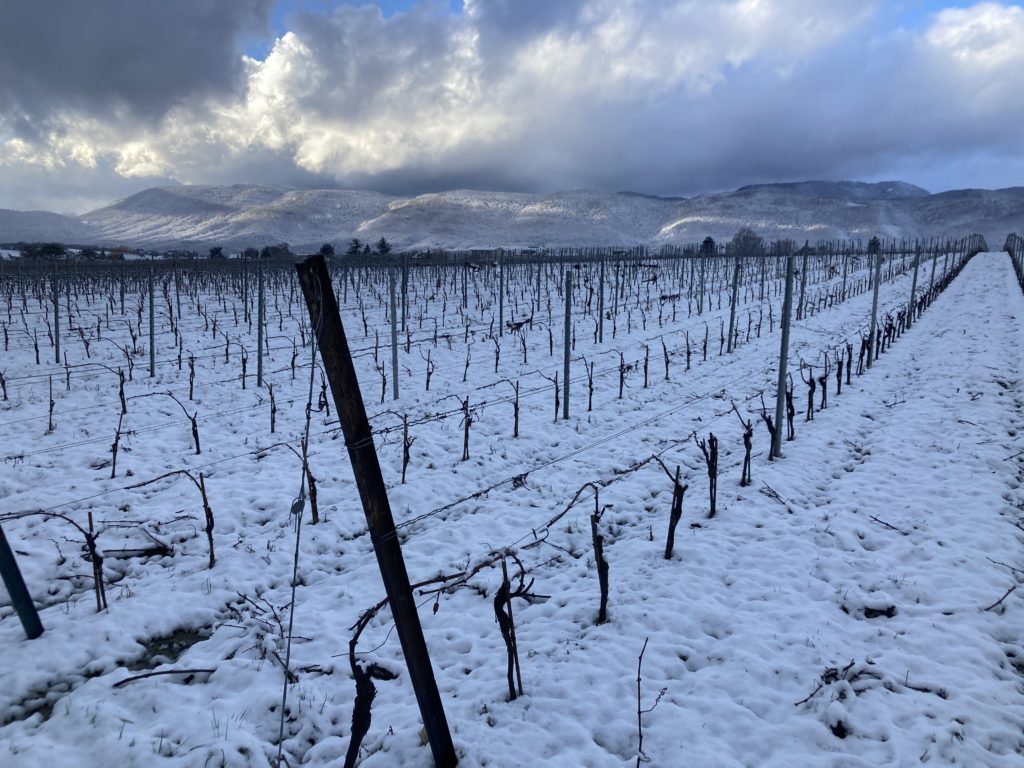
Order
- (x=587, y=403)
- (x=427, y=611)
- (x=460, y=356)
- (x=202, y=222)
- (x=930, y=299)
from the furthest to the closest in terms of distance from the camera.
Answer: (x=202, y=222) < (x=930, y=299) < (x=460, y=356) < (x=587, y=403) < (x=427, y=611)

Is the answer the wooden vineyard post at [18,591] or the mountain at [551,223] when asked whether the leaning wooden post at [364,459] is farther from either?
the mountain at [551,223]

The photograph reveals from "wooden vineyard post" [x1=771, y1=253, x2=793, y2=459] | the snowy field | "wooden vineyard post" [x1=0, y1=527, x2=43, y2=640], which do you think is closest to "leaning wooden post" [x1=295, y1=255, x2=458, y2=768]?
the snowy field

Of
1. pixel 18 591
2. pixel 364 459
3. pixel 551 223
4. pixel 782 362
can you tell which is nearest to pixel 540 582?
pixel 364 459

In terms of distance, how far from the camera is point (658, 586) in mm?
5195

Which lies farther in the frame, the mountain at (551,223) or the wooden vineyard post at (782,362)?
the mountain at (551,223)

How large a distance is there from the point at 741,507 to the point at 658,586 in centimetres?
210

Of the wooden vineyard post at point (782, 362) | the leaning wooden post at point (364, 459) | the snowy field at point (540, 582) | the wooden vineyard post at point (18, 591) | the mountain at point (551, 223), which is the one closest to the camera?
the leaning wooden post at point (364, 459)

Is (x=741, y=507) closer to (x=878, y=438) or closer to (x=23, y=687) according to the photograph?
(x=878, y=438)

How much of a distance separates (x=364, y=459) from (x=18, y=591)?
3338mm

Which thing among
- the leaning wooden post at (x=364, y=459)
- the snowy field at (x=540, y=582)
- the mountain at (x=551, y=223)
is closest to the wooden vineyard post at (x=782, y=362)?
the snowy field at (x=540, y=582)

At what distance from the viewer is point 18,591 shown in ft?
13.2

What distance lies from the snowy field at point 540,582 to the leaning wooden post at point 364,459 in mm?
577

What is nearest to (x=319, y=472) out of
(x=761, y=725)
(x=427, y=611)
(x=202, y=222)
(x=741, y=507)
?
(x=427, y=611)

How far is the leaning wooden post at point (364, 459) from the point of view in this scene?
2.42 metres
